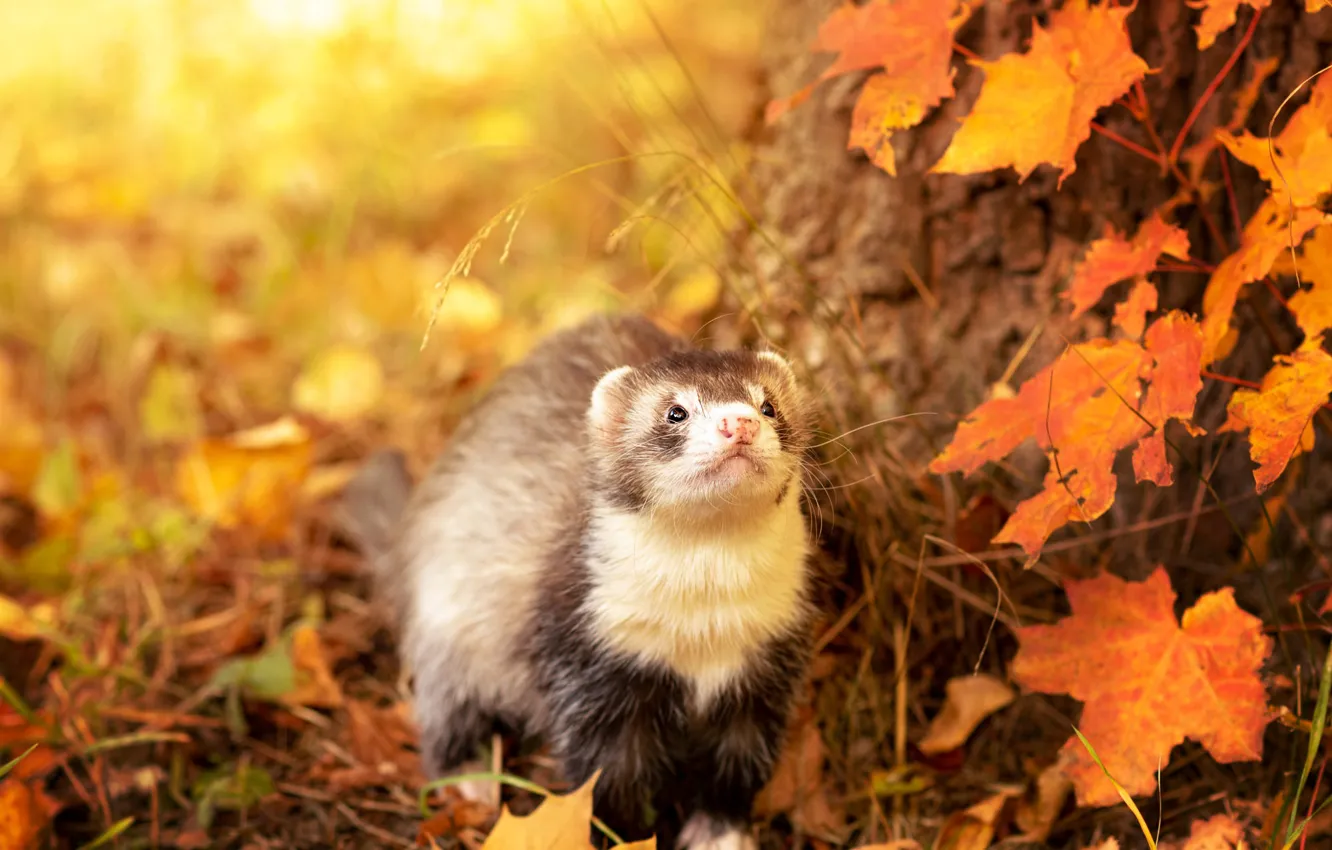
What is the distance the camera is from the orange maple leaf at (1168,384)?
2168 millimetres

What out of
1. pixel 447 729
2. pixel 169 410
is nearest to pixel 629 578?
pixel 447 729

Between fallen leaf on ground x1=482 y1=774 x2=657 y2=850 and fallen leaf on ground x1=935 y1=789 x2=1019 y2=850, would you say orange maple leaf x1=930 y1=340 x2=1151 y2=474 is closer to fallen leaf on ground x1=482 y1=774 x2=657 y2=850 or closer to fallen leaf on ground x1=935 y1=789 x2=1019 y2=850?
fallen leaf on ground x1=935 y1=789 x2=1019 y2=850

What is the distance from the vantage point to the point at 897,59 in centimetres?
244

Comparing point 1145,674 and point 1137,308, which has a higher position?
point 1137,308

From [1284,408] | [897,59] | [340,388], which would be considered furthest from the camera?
[340,388]

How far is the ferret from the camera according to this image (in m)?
2.34

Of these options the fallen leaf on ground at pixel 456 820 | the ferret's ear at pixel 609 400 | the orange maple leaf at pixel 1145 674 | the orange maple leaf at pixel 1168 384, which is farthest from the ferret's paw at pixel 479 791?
the orange maple leaf at pixel 1168 384

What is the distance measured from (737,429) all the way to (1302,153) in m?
1.16

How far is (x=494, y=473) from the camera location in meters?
2.92

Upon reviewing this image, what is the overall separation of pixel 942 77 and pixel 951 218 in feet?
1.88

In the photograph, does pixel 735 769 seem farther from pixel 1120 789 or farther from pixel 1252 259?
pixel 1252 259

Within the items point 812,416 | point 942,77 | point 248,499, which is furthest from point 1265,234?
point 248,499

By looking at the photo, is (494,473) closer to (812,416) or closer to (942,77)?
(812,416)

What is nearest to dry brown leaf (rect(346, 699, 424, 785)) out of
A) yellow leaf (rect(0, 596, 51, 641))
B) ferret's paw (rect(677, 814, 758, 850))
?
ferret's paw (rect(677, 814, 758, 850))
